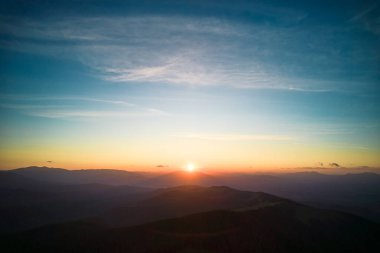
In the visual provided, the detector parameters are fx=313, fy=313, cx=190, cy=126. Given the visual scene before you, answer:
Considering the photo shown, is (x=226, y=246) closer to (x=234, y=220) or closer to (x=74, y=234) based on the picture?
(x=234, y=220)

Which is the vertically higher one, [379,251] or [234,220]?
[234,220]

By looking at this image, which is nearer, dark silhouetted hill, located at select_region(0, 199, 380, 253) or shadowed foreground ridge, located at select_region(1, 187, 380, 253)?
dark silhouetted hill, located at select_region(0, 199, 380, 253)

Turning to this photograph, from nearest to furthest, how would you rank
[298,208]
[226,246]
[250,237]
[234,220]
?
[226,246] → [250,237] → [234,220] → [298,208]

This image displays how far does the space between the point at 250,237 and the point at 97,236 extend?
52.9 metres

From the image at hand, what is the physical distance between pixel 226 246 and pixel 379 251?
62.4m

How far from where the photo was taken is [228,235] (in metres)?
94.8

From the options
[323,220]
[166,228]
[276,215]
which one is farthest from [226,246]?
[323,220]

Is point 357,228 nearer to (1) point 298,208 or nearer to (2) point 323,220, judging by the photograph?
(2) point 323,220

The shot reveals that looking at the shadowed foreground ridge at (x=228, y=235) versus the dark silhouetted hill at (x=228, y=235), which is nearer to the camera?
the dark silhouetted hill at (x=228, y=235)

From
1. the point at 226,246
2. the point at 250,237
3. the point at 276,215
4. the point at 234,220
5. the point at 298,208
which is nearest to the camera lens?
the point at 226,246

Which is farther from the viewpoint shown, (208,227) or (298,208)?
(298,208)

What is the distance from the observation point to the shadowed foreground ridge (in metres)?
90.8

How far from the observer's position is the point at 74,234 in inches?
5118

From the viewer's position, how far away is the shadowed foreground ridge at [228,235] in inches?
3575
